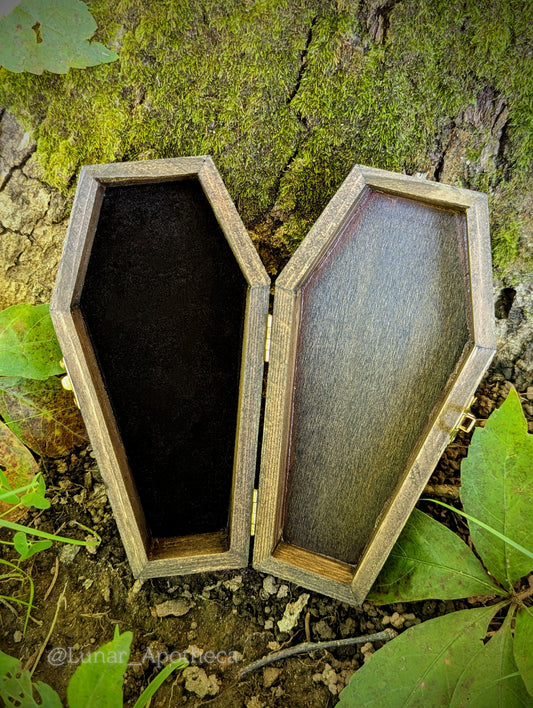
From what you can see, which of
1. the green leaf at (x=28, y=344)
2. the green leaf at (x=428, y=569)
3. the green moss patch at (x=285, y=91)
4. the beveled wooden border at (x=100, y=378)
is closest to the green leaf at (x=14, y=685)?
the beveled wooden border at (x=100, y=378)

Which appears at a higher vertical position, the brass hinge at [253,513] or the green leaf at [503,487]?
the green leaf at [503,487]

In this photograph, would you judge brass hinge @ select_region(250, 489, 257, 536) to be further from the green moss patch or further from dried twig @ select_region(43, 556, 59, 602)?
the green moss patch

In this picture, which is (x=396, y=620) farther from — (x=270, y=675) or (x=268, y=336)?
(x=268, y=336)

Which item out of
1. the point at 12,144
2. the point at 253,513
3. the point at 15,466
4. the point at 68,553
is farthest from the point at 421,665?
the point at 12,144

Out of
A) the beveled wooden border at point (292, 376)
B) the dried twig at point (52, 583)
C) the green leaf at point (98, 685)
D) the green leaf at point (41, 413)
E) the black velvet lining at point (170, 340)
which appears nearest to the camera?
the green leaf at point (98, 685)

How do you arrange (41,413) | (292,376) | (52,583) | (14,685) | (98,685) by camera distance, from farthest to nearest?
(41,413) → (52,583) → (292,376) → (14,685) → (98,685)

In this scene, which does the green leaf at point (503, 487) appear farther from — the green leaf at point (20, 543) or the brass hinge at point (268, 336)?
the green leaf at point (20, 543)
